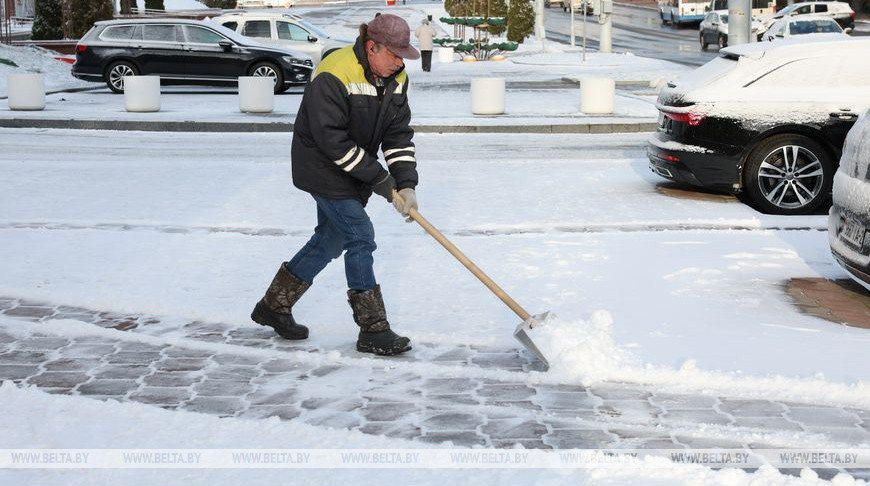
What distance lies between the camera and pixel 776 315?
750 centimetres

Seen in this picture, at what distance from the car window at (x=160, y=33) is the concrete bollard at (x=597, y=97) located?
9614mm

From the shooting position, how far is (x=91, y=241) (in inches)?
387

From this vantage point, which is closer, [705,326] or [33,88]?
[705,326]

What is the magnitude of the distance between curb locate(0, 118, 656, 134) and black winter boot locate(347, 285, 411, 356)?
484 inches

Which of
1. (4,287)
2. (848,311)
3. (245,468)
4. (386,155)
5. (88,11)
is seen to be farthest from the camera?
(88,11)

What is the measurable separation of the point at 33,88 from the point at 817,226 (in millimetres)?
14905

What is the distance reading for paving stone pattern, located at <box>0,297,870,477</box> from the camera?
5.45 metres

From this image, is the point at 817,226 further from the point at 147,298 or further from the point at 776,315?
the point at 147,298

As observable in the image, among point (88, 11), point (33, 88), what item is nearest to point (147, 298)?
point (33, 88)

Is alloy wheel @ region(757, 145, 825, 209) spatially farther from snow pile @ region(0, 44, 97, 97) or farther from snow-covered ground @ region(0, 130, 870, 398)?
snow pile @ region(0, 44, 97, 97)

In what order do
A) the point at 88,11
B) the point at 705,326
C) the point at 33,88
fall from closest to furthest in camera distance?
the point at 705,326
the point at 33,88
the point at 88,11

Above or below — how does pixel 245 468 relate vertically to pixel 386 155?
below

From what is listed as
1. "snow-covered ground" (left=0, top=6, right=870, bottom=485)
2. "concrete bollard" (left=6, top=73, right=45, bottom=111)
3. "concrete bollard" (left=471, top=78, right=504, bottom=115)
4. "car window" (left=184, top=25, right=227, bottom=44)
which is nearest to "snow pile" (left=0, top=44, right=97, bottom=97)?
"car window" (left=184, top=25, right=227, bottom=44)

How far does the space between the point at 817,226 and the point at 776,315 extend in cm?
336
